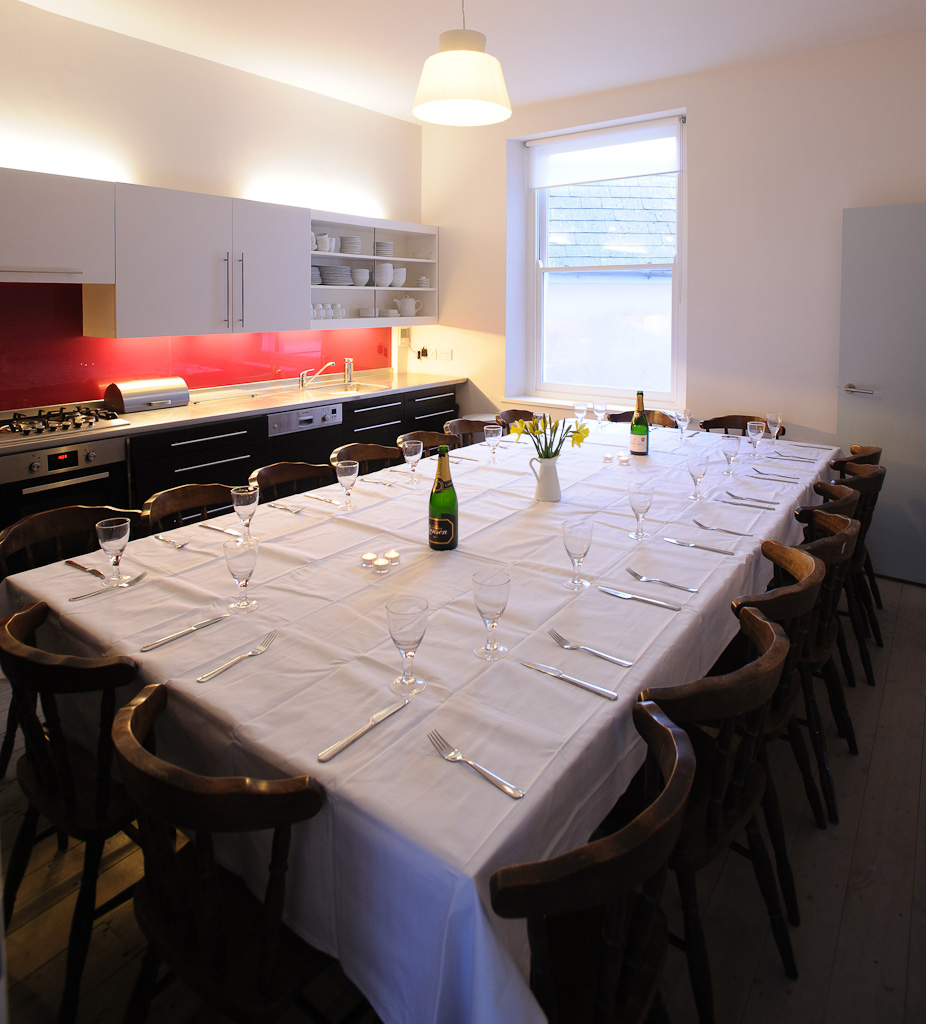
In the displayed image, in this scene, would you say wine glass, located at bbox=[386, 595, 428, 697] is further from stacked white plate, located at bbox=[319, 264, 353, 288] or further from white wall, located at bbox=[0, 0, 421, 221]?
stacked white plate, located at bbox=[319, 264, 353, 288]

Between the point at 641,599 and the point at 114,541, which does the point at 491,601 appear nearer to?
the point at 641,599

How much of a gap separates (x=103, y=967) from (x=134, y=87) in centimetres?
413

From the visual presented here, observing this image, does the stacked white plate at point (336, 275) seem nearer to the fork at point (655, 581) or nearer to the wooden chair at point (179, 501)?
the wooden chair at point (179, 501)

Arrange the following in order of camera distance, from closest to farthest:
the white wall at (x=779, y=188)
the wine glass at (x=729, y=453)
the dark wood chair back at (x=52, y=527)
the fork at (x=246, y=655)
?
the fork at (x=246, y=655), the dark wood chair back at (x=52, y=527), the wine glass at (x=729, y=453), the white wall at (x=779, y=188)

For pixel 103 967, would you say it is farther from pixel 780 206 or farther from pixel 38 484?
pixel 780 206

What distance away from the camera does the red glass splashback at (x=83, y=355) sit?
3.58 meters

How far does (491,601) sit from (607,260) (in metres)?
4.58

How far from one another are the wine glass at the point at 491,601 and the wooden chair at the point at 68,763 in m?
0.69

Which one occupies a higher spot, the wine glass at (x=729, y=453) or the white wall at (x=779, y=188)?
the white wall at (x=779, y=188)

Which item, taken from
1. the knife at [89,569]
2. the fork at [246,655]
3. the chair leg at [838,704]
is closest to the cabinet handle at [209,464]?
the knife at [89,569]

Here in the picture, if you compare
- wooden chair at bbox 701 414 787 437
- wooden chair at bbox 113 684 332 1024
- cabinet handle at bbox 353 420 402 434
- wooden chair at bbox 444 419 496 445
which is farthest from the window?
wooden chair at bbox 113 684 332 1024

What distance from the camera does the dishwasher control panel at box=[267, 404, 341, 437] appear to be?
166 inches

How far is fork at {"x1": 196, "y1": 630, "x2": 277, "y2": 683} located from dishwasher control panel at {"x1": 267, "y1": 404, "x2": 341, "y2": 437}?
9.21 ft

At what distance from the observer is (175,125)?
4.12 meters
